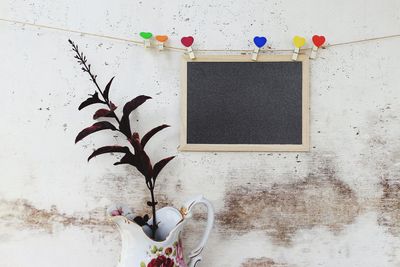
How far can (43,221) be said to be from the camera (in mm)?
1327

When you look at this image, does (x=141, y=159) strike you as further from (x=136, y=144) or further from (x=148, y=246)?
(x=148, y=246)

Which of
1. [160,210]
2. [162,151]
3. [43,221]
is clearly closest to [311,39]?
[162,151]

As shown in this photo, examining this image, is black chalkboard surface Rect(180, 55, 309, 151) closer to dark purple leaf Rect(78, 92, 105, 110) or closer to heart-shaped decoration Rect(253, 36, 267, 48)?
heart-shaped decoration Rect(253, 36, 267, 48)

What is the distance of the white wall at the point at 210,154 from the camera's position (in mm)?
1307

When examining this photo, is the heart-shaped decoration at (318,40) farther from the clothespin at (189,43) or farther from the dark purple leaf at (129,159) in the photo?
the dark purple leaf at (129,159)

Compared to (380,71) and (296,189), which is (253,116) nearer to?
(296,189)

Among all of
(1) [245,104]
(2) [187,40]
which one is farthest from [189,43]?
(1) [245,104]

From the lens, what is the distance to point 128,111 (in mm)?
1212

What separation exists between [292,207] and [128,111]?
584 mm

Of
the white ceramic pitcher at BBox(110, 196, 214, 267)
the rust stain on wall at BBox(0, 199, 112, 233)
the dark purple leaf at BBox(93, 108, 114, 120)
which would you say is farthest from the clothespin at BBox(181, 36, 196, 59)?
the rust stain on wall at BBox(0, 199, 112, 233)

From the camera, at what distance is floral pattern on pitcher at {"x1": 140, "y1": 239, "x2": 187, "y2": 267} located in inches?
43.4

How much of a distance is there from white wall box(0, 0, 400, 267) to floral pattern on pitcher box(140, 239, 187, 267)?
0.57 ft

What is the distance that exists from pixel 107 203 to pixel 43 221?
0.69 feet

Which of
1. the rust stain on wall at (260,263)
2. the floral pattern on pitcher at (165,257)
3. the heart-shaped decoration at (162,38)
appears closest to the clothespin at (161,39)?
the heart-shaped decoration at (162,38)
